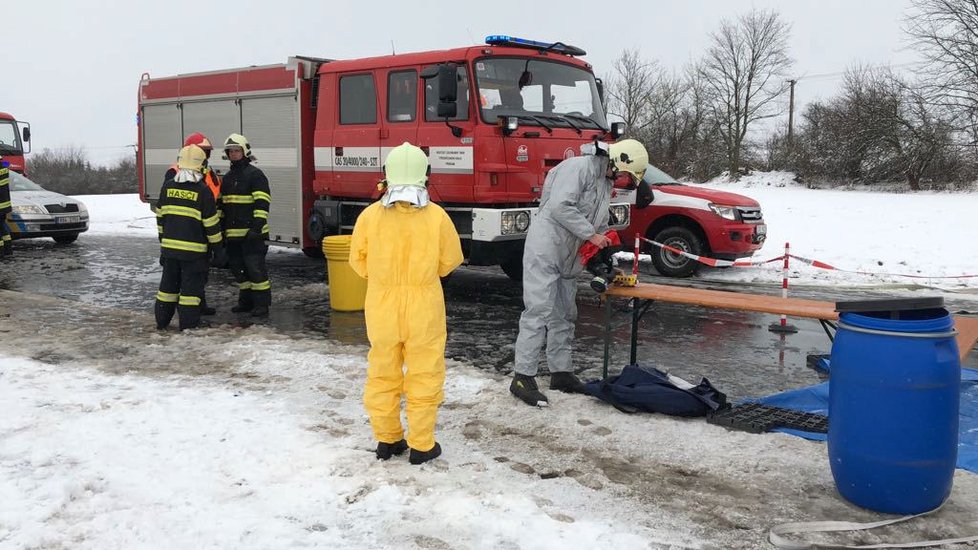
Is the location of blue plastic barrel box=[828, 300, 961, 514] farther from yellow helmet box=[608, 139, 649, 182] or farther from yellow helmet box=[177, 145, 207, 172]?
yellow helmet box=[177, 145, 207, 172]

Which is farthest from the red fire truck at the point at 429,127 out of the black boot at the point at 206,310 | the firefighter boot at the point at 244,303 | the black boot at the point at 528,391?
the black boot at the point at 528,391

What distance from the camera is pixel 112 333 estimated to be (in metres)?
7.26

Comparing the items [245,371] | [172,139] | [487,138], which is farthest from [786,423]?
[172,139]

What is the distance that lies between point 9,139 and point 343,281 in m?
15.1

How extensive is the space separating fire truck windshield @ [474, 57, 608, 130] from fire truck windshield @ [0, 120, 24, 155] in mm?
15723

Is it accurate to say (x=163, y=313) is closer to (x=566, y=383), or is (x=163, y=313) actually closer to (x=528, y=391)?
(x=528, y=391)

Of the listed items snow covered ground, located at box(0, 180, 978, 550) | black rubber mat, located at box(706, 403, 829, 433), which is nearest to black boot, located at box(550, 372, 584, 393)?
snow covered ground, located at box(0, 180, 978, 550)

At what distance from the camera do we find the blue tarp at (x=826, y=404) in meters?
4.40

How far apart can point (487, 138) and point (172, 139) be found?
6417mm

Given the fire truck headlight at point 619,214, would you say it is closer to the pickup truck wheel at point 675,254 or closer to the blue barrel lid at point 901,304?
the pickup truck wheel at point 675,254

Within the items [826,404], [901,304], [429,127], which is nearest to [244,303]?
[429,127]

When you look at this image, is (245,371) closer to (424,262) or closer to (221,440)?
(221,440)

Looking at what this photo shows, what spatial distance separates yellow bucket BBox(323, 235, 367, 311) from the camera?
841cm

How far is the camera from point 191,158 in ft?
23.4
